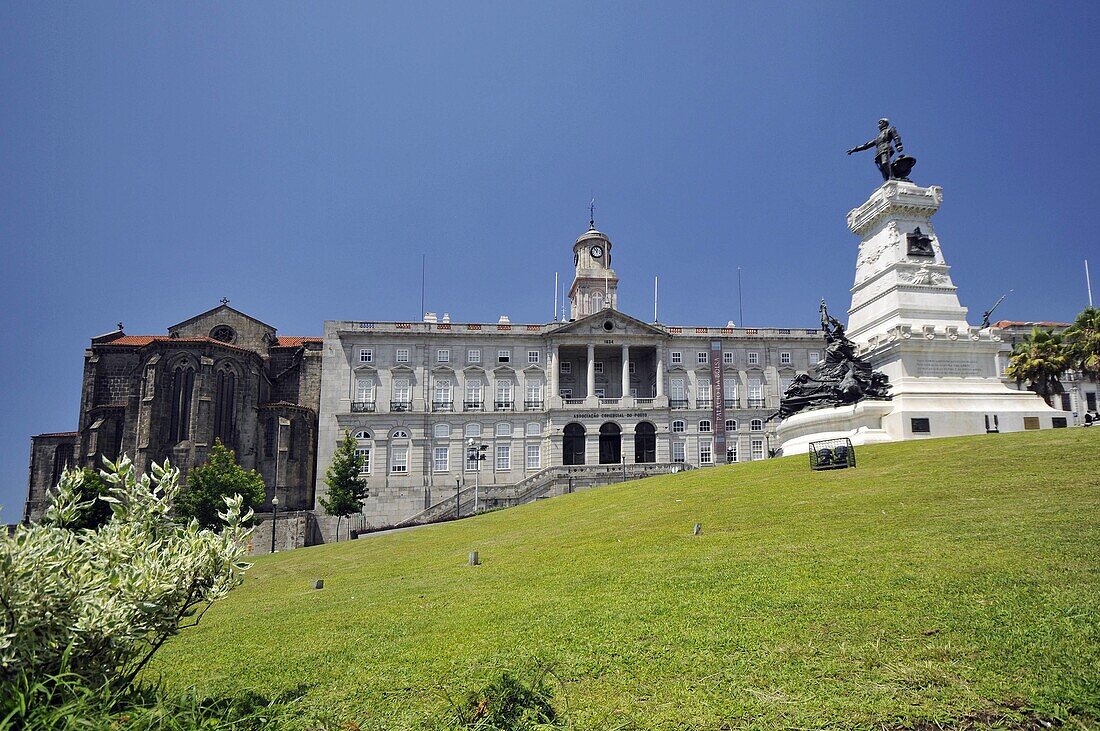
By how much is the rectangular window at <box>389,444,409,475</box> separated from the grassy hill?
37370 mm

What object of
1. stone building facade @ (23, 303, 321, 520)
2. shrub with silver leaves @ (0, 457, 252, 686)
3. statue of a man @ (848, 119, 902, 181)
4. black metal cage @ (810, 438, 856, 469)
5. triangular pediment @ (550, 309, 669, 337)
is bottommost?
shrub with silver leaves @ (0, 457, 252, 686)

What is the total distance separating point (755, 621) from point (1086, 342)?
1328 inches

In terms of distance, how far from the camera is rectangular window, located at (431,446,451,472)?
178 ft

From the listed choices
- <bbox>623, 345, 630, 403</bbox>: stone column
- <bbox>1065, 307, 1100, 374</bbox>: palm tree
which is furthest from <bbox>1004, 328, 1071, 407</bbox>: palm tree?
<bbox>623, 345, 630, 403</bbox>: stone column

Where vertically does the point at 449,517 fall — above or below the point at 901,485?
below

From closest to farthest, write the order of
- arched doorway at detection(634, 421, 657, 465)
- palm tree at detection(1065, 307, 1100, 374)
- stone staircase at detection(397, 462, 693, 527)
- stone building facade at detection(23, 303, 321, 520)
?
palm tree at detection(1065, 307, 1100, 374), stone staircase at detection(397, 462, 693, 527), stone building facade at detection(23, 303, 321, 520), arched doorway at detection(634, 421, 657, 465)

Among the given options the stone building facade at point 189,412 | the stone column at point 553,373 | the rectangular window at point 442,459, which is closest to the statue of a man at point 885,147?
the stone column at point 553,373

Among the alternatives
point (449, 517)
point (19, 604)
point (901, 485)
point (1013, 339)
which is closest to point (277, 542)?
point (449, 517)

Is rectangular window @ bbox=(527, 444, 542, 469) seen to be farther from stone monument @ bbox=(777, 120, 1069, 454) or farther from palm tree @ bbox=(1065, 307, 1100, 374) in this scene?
palm tree @ bbox=(1065, 307, 1100, 374)

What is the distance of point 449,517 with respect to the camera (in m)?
41.5

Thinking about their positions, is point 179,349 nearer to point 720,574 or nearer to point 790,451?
point 790,451

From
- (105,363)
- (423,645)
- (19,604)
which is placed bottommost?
(423,645)

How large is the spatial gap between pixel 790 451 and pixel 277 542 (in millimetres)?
36806

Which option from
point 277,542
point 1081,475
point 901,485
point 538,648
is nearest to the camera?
point 538,648
